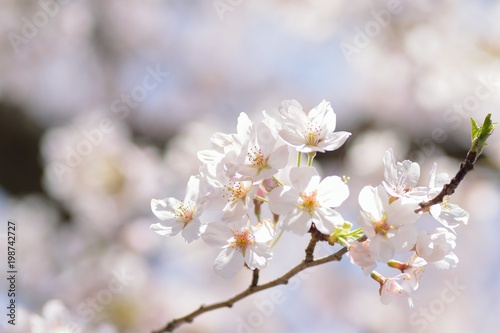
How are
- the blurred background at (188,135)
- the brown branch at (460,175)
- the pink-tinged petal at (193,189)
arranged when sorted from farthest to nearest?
the blurred background at (188,135)
the pink-tinged petal at (193,189)
the brown branch at (460,175)

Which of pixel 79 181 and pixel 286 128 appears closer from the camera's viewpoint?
pixel 286 128

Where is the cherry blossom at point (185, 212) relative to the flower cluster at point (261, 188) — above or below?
below

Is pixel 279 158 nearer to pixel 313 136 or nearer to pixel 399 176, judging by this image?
pixel 313 136

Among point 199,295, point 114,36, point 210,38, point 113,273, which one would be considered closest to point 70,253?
point 113,273

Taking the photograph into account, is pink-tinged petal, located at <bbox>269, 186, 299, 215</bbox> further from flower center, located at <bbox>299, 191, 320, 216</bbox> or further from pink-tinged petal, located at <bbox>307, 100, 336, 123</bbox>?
pink-tinged petal, located at <bbox>307, 100, 336, 123</bbox>

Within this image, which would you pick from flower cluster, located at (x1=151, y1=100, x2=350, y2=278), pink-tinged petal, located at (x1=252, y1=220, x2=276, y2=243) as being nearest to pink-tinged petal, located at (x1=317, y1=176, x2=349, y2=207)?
flower cluster, located at (x1=151, y1=100, x2=350, y2=278)

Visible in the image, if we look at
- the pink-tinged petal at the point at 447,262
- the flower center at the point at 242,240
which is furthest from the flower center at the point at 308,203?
the pink-tinged petal at the point at 447,262

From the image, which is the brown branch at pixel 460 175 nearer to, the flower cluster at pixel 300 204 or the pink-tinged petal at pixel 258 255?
the flower cluster at pixel 300 204

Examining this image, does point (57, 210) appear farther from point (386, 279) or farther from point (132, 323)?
point (386, 279)
